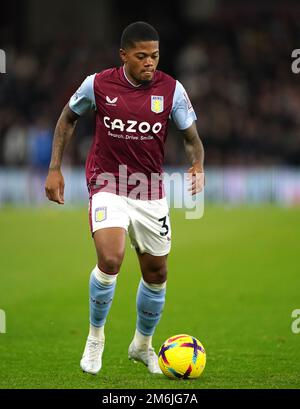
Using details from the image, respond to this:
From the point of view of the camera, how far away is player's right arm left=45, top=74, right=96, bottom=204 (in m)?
7.63

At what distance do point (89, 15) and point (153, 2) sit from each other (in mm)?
2457

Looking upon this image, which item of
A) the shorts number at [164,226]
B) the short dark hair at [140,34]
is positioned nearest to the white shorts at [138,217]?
the shorts number at [164,226]

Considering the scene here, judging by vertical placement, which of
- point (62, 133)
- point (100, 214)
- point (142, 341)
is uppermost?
point (62, 133)

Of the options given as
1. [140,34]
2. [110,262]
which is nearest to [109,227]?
[110,262]

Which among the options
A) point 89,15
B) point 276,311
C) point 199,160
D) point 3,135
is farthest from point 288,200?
point 199,160

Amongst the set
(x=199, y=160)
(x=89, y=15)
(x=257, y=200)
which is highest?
(x=89, y=15)

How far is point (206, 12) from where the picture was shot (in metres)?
31.6

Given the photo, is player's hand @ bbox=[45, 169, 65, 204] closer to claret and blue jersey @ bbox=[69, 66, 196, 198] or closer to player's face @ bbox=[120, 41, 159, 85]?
claret and blue jersey @ bbox=[69, 66, 196, 198]

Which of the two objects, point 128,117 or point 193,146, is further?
point 193,146

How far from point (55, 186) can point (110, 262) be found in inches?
29.1

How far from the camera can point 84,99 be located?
7.67 meters

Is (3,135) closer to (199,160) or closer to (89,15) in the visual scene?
(89,15)

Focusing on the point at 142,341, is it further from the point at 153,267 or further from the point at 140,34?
the point at 140,34

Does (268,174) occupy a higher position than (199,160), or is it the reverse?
(199,160)
